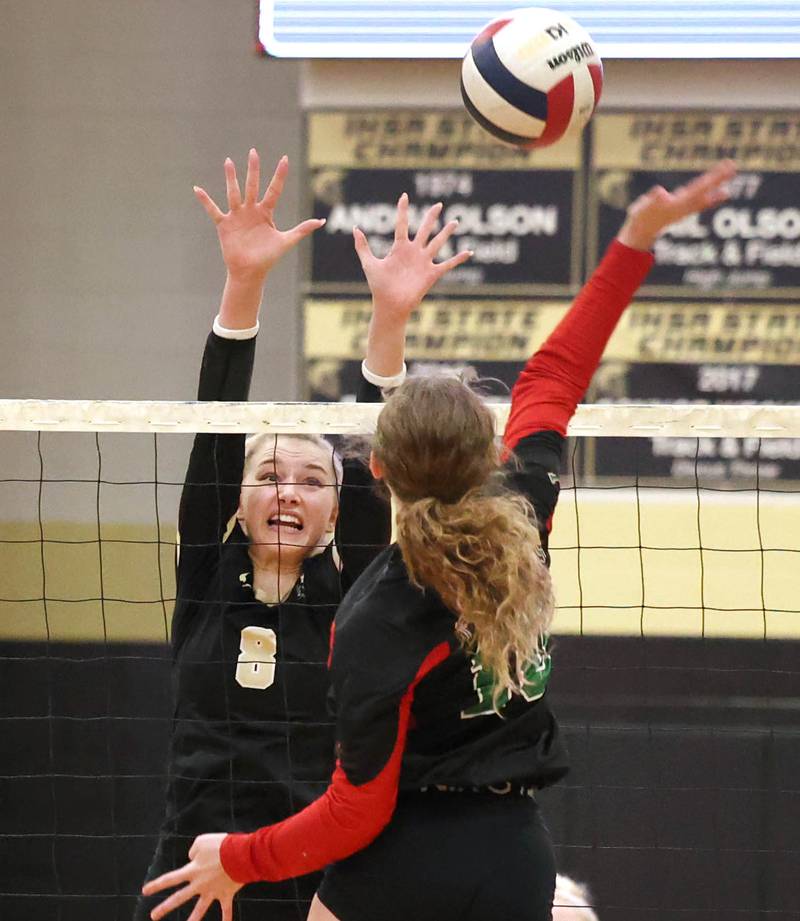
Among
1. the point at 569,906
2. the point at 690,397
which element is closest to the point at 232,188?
the point at 569,906

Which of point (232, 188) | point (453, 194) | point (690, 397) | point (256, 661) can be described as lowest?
point (256, 661)

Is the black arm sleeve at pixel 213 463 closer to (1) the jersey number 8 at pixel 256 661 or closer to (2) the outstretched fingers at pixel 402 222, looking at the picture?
(1) the jersey number 8 at pixel 256 661

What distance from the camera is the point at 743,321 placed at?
5289 millimetres

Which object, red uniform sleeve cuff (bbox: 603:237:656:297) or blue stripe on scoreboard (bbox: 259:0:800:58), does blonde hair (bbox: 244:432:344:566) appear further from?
blue stripe on scoreboard (bbox: 259:0:800:58)

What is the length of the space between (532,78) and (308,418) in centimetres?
97

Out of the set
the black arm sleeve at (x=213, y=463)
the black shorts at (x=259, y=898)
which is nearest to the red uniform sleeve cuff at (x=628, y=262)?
the black arm sleeve at (x=213, y=463)

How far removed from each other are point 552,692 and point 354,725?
3.59 meters

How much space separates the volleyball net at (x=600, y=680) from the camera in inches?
201

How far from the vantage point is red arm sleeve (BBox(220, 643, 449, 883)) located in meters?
1.73

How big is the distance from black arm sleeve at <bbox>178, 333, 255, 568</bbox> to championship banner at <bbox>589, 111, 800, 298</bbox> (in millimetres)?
2862

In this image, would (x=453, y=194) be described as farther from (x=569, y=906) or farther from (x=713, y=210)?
(x=569, y=906)

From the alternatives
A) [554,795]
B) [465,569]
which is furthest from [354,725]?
[554,795]

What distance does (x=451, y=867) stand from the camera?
177 centimetres

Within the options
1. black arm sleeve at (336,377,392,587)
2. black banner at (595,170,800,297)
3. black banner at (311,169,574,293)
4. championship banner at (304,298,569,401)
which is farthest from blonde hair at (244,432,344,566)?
black banner at (595,170,800,297)
